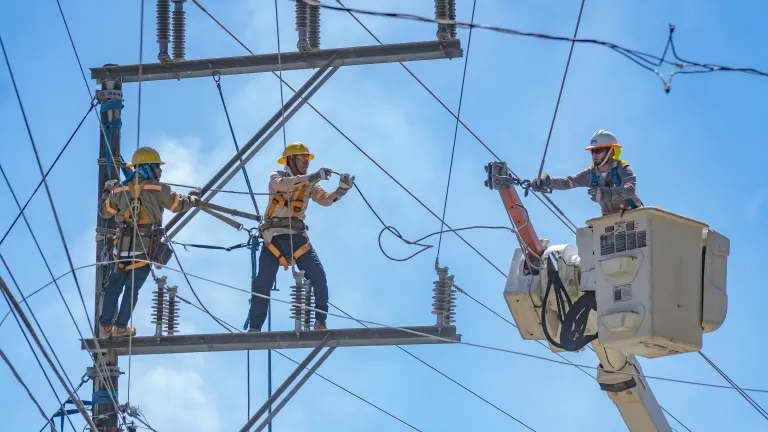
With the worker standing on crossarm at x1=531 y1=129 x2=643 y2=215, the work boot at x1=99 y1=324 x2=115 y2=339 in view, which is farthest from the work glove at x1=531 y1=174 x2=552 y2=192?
the work boot at x1=99 y1=324 x2=115 y2=339

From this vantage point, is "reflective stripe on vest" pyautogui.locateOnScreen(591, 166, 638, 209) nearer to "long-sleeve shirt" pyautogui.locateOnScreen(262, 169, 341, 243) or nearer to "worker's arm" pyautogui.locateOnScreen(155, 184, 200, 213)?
"long-sleeve shirt" pyautogui.locateOnScreen(262, 169, 341, 243)

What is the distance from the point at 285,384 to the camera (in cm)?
1816

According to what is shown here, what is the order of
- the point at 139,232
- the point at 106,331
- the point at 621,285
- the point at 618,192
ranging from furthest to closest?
the point at 106,331 < the point at 139,232 < the point at 618,192 < the point at 621,285

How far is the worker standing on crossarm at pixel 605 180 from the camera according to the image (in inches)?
662

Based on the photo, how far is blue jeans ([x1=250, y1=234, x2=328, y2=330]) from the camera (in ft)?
59.9

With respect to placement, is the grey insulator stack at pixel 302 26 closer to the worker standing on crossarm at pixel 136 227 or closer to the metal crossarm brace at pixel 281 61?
the metal crossarm brace at pixel 281 61

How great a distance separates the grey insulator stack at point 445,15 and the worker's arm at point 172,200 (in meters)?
2.56

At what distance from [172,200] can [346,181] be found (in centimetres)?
164

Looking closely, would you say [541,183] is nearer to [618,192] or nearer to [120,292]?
[618,192]

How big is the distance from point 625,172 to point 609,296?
132cm

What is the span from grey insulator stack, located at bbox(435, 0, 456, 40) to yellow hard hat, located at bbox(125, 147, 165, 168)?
2.63 m

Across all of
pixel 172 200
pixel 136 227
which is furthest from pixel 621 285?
pixel 136 227

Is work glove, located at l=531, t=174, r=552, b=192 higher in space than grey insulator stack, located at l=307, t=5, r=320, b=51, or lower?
lower

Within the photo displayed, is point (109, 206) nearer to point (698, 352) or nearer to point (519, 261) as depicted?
point (519, 261)
